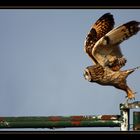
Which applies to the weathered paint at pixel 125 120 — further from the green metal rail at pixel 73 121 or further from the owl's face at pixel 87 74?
the owl's face at pixel 87 74

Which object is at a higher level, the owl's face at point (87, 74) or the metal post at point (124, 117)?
the owl's face at point (87, 74)

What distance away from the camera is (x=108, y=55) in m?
7.37

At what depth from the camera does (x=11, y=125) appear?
6648 millimetres

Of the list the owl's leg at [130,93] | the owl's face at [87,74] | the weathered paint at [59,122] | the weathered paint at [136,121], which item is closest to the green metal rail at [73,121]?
the weathered paint at [59,122]

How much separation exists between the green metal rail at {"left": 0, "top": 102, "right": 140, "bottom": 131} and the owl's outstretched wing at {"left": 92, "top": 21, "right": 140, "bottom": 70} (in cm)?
83

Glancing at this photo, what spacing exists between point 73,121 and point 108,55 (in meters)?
1.13

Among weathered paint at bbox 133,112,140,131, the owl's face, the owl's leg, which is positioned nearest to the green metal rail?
weathered paint at bbox 133,112,140,131

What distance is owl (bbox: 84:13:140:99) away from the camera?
7.15 metres

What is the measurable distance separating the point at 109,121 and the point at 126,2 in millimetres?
1333

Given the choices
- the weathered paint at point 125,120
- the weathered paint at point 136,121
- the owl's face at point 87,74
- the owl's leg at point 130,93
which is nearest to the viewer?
the weathered paint at point 136,121

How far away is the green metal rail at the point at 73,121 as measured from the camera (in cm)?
657

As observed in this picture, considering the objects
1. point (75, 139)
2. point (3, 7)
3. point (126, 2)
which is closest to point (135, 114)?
point (75, 139)

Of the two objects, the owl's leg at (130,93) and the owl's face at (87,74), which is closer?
the owl's leg at (130,93)

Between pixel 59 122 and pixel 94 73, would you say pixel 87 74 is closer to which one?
pixel 94 73
